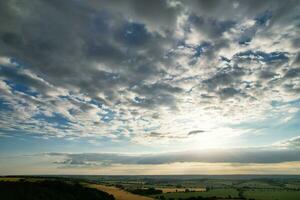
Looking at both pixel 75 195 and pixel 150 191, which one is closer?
pixel 75 195

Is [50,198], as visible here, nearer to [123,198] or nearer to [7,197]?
[7,197]

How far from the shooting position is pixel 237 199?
128750 mm

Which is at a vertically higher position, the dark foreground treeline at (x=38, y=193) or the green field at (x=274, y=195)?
the dark foreground treeline at (x=38, y=193)

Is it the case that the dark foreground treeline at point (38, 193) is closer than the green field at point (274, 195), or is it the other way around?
the dark foreground treeline at point (38, 193)

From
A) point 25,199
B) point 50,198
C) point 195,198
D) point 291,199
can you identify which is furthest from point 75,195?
point 291,199

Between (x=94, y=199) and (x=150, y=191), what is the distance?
74526 mm

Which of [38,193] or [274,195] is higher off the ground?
[38,193]

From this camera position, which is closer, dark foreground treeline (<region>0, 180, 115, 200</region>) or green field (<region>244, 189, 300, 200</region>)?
dark foreground treeline (<region>0, 180, 115, 200</region>)

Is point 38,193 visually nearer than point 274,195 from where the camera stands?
Yes

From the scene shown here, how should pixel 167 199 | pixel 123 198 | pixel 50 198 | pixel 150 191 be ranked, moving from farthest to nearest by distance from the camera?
pixel 150 191 → pixel 167 199 → pixel 123 198 → pixel 50 198

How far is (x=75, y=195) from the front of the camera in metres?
87.6

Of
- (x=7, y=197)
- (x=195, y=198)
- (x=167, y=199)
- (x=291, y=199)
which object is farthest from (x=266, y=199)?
(x=7, y=197)

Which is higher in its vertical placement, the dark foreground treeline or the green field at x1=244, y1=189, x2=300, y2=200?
the dark foreground treeline

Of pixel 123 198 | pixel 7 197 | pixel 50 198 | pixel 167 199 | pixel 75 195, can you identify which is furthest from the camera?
pixel 167 199
